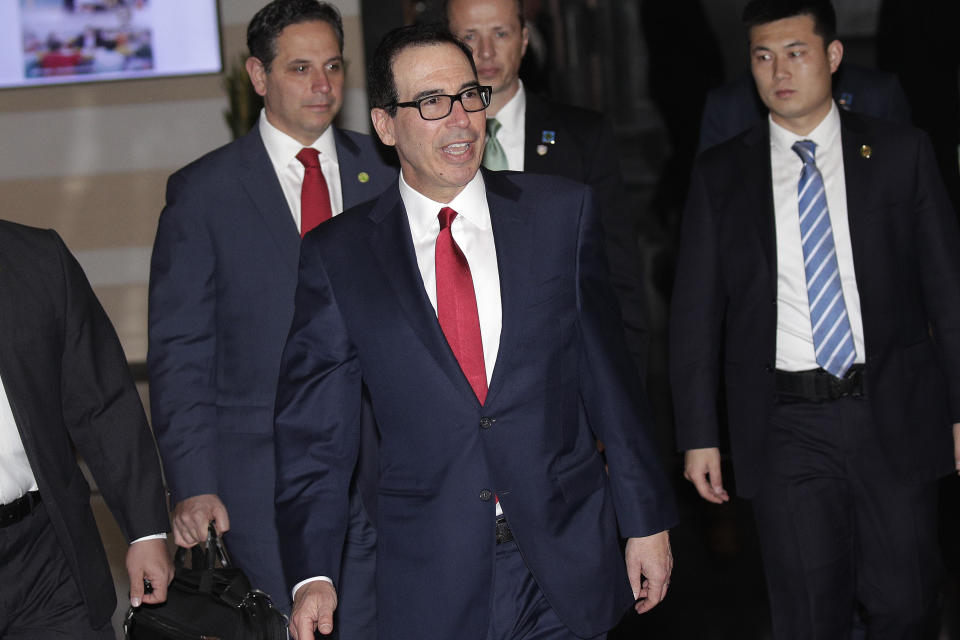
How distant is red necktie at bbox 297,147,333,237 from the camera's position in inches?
142

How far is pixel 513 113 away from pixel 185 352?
1271 mm

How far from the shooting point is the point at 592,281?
2.75 meters

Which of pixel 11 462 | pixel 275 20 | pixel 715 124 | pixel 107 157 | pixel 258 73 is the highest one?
pixel 275 20

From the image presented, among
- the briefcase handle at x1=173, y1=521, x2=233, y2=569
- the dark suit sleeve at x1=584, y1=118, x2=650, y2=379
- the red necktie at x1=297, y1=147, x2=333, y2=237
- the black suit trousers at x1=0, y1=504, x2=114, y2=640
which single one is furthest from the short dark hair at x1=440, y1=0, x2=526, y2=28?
the black suit trousers at x1=0, y1=504, x2=114, y2=640

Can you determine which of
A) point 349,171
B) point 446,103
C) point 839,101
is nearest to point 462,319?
point 446,103

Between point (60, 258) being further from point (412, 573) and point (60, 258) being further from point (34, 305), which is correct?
point (412, 573)

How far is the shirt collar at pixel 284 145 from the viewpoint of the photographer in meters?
3.72

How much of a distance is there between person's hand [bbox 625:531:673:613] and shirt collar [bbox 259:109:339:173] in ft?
5.20

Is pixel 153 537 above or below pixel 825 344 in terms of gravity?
below

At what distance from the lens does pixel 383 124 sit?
113 inches

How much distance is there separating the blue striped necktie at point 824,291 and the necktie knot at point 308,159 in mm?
1322

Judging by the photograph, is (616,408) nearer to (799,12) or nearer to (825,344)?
(825,344)

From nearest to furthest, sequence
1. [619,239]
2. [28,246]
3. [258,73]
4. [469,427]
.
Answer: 1. [469,427]
2. [28,246]
3. [258,73]
4. [619,239]

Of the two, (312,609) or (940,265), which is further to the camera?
(940,265)
